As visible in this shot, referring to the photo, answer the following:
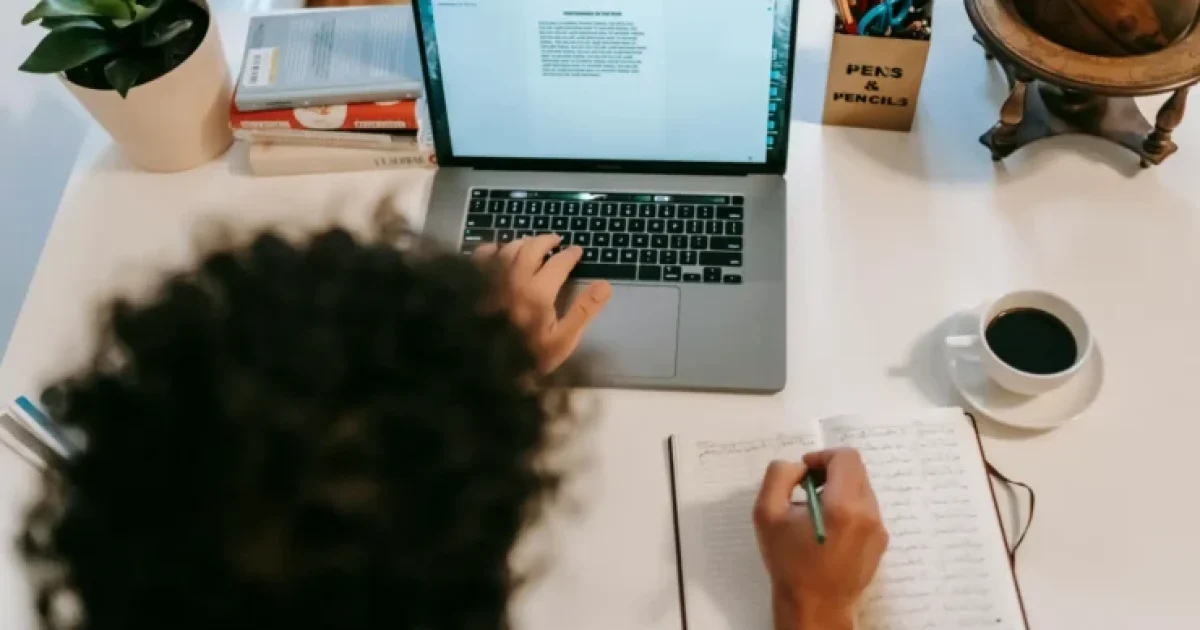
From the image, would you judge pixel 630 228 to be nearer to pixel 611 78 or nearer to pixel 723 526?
pixel 611 78

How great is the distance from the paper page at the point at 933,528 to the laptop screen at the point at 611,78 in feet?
0.88

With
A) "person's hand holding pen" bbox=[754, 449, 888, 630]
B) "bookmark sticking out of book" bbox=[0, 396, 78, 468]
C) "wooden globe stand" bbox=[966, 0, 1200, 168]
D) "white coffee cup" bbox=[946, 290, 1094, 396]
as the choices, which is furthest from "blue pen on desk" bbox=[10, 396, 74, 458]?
"wooden globe stand" bbox=[966, 0, 1200, 168]

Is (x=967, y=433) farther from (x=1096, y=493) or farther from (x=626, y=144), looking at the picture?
(x=626, y=144)

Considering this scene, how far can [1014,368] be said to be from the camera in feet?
2.43

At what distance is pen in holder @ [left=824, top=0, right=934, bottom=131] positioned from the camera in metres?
0.87

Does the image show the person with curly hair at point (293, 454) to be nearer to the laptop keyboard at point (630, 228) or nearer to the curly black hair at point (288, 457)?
the curly black hair at point (288, 457)

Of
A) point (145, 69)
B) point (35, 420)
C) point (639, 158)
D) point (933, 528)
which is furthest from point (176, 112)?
point (933, 528)

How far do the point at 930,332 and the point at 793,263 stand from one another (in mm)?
123

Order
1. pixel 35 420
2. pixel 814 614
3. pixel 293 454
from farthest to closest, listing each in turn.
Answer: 1. pixel 35 420
2. pixel 814 614
3. pixel 293 454

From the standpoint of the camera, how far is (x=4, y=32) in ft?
3.61

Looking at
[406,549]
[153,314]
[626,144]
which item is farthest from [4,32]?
[406,549]

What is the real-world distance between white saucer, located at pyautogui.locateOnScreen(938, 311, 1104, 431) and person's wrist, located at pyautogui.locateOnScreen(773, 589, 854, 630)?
20 centimetres

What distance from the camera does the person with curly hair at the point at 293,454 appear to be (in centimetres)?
42

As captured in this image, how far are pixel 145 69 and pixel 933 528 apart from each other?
29.0 inches
